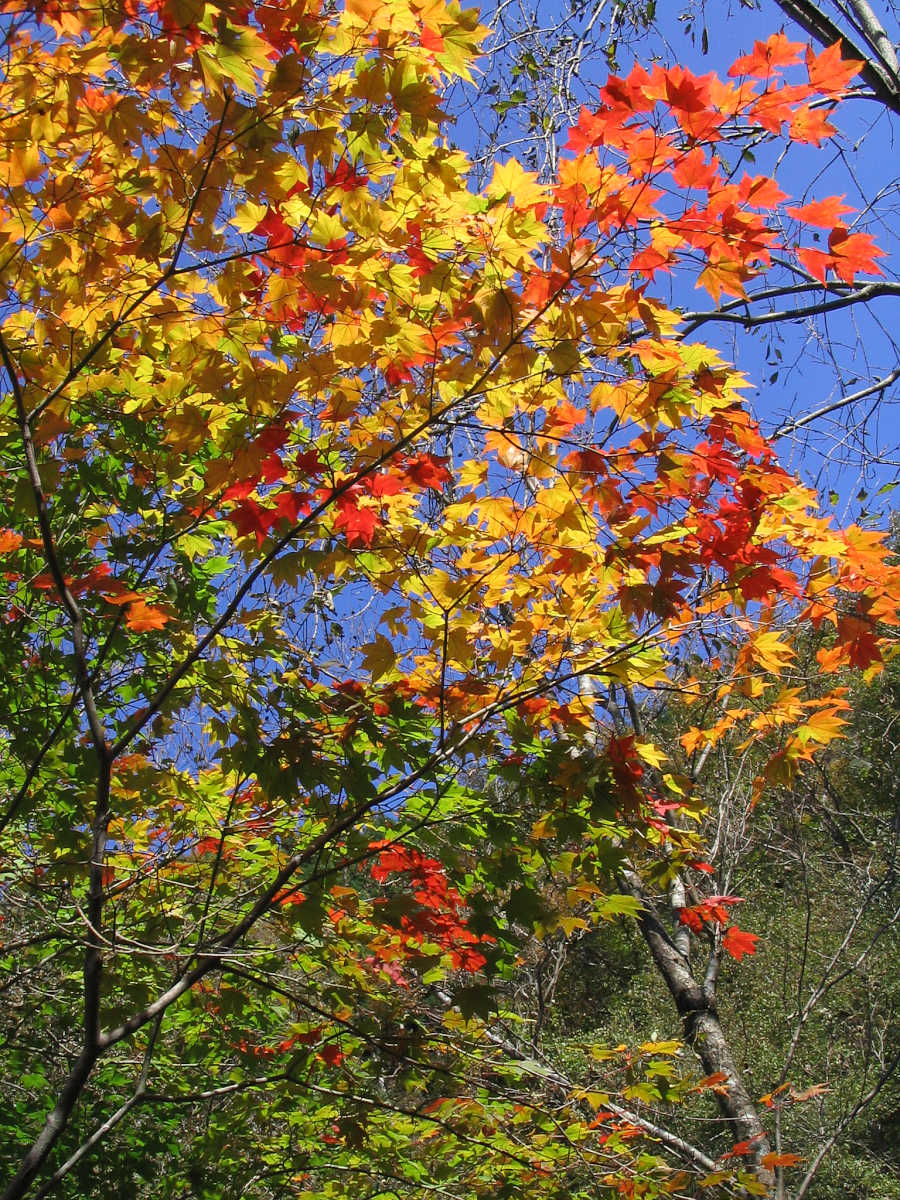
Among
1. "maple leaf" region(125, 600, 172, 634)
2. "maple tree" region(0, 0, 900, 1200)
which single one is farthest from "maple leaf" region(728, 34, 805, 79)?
"maple leaf" region(125, 600, 172, 634)

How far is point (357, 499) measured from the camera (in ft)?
7.38

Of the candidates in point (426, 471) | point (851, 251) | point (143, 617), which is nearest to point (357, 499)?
point (426, 471)

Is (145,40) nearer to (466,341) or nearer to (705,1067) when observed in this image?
(466,341)

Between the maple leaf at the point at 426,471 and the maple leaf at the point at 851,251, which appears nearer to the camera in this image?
the maple leaf at the point at 851,251

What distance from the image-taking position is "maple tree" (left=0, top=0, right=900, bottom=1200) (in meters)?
1.85

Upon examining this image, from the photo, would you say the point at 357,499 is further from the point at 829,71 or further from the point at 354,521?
the point at 829,71

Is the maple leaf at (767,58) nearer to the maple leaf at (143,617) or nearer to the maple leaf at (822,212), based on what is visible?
the maple leaf at (822,212)

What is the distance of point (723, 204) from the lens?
194cm

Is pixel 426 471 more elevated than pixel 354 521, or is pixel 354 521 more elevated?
pixel 426 471

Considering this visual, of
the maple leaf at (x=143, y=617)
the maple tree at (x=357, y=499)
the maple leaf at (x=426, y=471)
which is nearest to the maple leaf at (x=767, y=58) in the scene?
the maple tree at (x=357, y=499)

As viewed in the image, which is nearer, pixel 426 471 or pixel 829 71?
pixel 829 71

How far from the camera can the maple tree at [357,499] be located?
72.8 inches

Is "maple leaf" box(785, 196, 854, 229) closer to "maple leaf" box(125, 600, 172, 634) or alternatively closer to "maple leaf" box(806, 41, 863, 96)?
"maple leaf" box(806, 41, 863, 96)

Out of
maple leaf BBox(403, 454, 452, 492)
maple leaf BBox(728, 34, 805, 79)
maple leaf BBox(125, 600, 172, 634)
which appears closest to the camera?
maple leaf BBox(728, 34, 805, 79)
